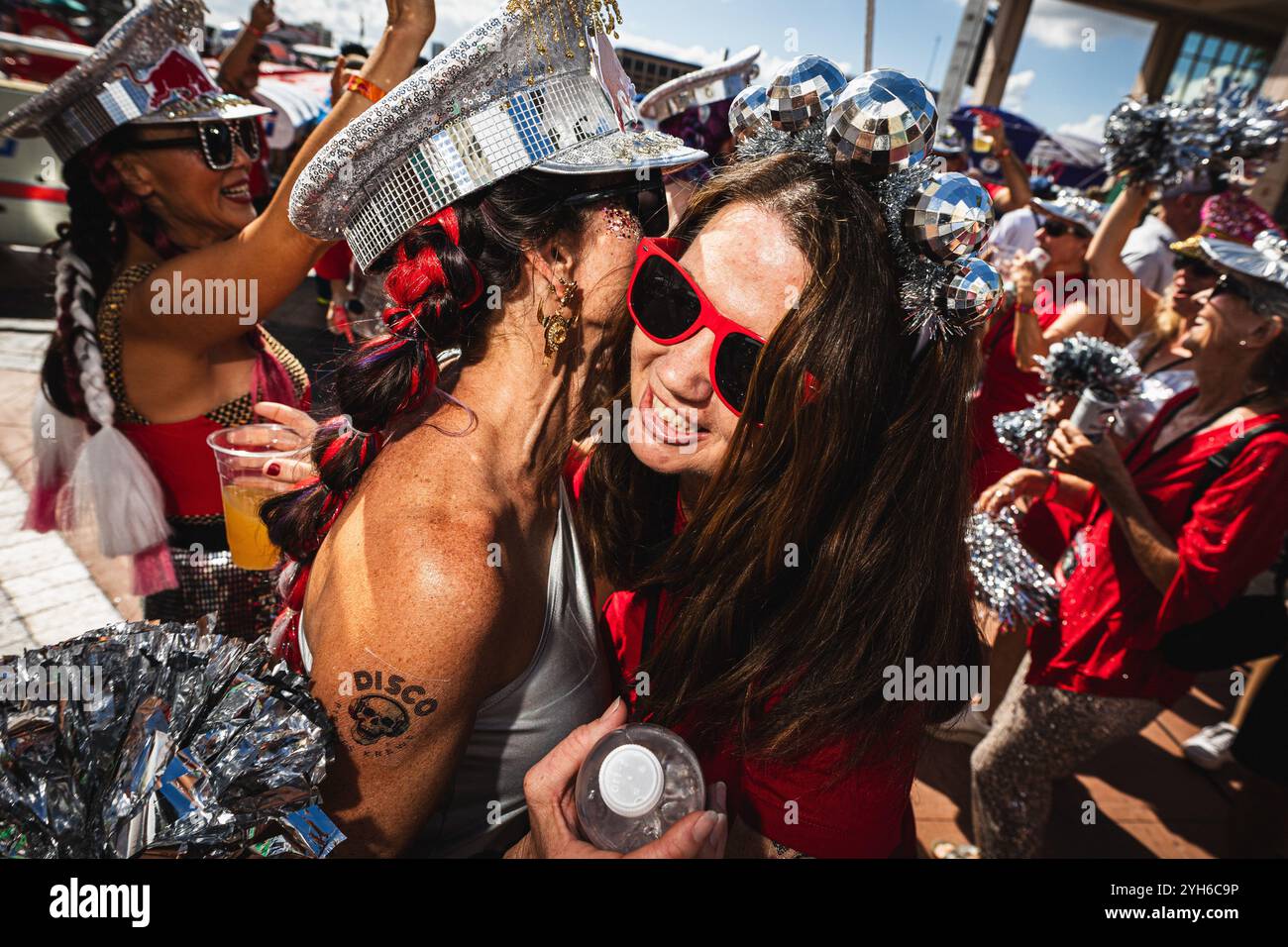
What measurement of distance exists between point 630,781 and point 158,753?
2.72 ft

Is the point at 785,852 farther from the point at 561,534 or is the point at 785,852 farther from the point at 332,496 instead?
the point at 332,496

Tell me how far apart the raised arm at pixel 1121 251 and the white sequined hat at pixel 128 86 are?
469cm

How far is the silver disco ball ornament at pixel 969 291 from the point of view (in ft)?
4.66

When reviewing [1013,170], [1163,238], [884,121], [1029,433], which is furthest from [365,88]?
[1013,170]

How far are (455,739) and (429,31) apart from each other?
208 centimetres

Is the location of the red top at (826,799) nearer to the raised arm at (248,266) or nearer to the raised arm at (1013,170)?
the raised arm at (248,266)

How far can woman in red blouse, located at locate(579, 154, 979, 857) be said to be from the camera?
4.91ft

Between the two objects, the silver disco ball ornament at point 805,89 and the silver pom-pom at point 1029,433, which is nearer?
the silver disco ball ornament at point 805,89

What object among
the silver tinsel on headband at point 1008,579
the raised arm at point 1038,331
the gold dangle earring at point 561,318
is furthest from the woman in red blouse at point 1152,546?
the gold dangle earring at point 561,318

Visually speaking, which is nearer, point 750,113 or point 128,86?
point 750,113

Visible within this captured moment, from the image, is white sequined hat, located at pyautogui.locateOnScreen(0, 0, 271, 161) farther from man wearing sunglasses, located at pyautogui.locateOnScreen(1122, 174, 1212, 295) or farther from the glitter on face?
man wearing sunglasses, located at pyautogui.locateOnScreen(1122, 174, 1212, 295)

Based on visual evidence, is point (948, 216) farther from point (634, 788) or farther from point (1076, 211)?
point (1076, 211)

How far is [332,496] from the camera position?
1.68 m

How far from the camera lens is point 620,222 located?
155 cm
